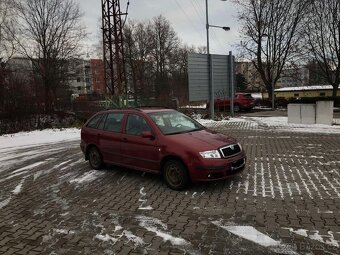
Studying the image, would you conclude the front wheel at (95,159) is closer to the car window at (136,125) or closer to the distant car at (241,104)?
the car window at (136,125)

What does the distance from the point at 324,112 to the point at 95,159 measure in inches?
485

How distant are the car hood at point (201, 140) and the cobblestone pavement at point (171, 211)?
2.76 ft

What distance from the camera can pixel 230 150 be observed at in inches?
268

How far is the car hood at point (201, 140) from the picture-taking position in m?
6.62

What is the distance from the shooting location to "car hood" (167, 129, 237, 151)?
6.62 metres

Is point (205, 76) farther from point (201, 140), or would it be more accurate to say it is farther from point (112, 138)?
point (201, 140)

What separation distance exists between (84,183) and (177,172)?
221 cm

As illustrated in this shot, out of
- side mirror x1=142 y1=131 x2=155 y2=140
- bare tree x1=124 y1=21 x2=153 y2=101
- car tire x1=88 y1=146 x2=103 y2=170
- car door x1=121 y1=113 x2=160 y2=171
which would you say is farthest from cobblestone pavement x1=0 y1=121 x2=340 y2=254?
bare tree x1=124 y1=21 x2=153 y2=101

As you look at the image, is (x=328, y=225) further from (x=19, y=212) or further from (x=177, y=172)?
(x=19, y=212)

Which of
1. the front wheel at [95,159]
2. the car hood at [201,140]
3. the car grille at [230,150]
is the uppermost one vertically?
the car hood at [201,140]

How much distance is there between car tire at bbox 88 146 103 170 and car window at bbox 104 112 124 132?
72 cm

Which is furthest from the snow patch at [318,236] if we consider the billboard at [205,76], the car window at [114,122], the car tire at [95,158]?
the billboard at [205,76]

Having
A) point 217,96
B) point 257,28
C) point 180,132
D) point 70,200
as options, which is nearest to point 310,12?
point 257,28

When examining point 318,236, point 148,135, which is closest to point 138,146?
point 148,135
